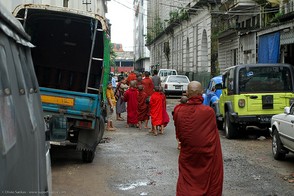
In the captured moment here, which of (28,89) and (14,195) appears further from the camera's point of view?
(28,89)

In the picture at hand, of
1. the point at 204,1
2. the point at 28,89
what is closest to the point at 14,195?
the point at 28,89

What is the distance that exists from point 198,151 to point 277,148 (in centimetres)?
473

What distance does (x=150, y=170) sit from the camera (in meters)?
8.92

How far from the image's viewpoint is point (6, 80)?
271 centimetres

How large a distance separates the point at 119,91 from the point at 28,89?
14.3 m

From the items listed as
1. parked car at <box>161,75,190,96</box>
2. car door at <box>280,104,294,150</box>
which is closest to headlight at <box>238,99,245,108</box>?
car door at <box>280,104,294,150</box>

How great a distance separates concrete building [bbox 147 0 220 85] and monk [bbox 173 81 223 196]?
29.8m

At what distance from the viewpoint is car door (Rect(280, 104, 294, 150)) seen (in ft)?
28.3

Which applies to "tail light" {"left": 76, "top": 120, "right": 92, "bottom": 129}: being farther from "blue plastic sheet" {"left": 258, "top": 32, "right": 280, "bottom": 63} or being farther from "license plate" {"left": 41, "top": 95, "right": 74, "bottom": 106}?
"blue plastic sheet" {"left": 258, "top": 32, "right": 280, "bottom": 63}

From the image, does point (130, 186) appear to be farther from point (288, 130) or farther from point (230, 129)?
point (230, 129)

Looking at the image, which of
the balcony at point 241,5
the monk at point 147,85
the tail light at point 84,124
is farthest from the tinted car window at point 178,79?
the tail light at point 84,124

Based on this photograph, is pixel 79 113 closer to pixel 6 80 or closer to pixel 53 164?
pixel 53 164

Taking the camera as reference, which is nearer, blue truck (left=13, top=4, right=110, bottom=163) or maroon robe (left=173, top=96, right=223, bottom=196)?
maroon robe (left=173, top=96, right=223, bottom=196)

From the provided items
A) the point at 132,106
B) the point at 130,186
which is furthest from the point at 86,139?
the point at 132,106
